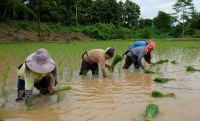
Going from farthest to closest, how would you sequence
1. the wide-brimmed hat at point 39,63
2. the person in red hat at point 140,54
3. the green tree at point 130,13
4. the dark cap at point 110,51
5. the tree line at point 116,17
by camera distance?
the green tree at point 130,13 < the tree line at point 116,17 < the person in red hat at point 140,54 < the dark cap at point 110,51 < the wide-brimmed hat at point 39,63

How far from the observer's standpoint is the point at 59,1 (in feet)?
72.2

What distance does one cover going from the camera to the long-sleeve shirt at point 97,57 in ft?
11.9

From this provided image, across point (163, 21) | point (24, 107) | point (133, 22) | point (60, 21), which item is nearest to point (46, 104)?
point (24, 107)

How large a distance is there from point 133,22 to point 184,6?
8564 millimetres

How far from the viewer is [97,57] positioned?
3.75m

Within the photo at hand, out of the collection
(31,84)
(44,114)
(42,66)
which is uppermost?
(42,66)

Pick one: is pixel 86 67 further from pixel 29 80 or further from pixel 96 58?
pixel 29 80

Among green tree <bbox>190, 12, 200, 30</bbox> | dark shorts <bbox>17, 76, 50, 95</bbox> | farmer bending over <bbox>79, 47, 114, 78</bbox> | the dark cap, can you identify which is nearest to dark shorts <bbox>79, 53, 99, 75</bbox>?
farmer bending over <bbox>79, 47, 114, 78</bbox>

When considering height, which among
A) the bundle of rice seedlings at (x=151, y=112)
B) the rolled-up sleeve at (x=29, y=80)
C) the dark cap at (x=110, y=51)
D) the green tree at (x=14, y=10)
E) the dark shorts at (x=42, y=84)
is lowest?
the bundle of rice seedlings at (x=151, y=112)

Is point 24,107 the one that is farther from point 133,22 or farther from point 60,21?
point 133,22

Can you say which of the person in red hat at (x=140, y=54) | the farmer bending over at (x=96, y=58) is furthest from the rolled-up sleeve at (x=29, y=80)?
the person in red hat at (x=140, y=54)

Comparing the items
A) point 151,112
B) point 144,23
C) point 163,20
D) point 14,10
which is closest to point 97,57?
point 151,112

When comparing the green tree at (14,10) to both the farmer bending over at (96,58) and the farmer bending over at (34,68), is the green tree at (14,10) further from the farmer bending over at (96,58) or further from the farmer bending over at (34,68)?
the farmer bending over at (34,68)

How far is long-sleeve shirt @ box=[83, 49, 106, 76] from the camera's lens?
3.63 m
